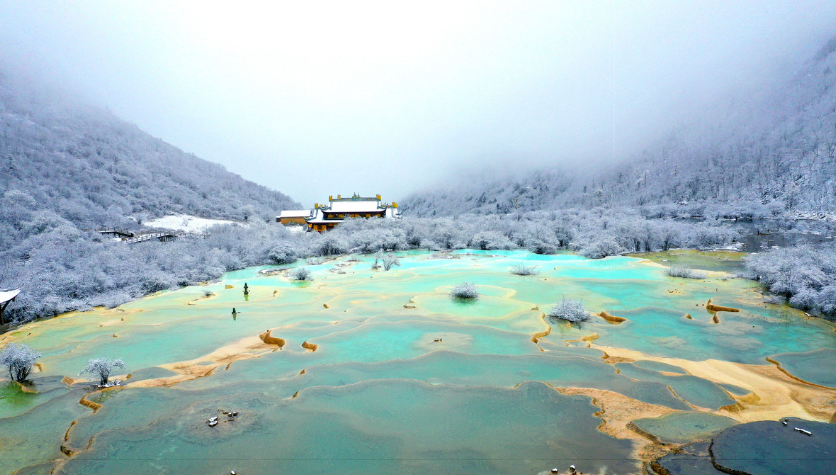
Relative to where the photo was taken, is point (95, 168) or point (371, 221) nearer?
point (371, 221)

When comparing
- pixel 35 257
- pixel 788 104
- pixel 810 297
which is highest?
pixel 788 104

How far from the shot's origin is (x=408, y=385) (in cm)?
855

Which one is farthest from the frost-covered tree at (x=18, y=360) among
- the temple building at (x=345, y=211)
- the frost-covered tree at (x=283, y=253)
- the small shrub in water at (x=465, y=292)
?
the temple building at (x=345, y=211)

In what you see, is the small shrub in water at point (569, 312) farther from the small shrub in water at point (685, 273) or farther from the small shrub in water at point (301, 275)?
the small shrub in water at point (301, 275)

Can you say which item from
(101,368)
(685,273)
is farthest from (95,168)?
(685,273)

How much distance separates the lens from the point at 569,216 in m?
48.8

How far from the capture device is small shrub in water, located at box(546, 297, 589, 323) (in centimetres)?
1381

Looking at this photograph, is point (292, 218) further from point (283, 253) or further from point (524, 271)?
point (524, 271)

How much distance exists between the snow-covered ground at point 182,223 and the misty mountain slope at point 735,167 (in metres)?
51.8

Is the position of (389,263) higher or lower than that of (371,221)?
lower

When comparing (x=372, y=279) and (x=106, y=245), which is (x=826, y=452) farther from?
(x=106, y=245)

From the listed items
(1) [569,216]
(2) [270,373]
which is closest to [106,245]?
(2) [270,373]

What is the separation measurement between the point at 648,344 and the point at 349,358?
8.57 meters

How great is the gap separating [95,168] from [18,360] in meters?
56.0
